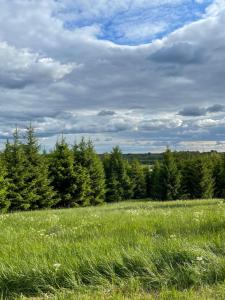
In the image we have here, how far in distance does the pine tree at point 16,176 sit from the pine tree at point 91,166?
34.2ft

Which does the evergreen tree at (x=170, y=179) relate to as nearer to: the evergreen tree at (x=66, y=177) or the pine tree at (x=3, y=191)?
the evergreen tree at (x=66, y=177)

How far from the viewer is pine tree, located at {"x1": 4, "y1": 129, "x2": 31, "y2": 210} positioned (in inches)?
1694

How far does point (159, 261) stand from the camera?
5.55 meters

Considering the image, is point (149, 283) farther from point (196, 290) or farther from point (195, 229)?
point (195, 229)

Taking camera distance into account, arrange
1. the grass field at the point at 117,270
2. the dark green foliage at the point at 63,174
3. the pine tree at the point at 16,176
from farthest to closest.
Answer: the dark green foliage at the point at 63,174
the pine tree at the point at 16,176
the grass field at the point at 117,270

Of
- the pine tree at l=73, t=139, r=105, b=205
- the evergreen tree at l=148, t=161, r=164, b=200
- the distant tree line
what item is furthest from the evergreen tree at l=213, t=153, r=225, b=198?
the pine tree at l=73, t=139, r=105, b=205

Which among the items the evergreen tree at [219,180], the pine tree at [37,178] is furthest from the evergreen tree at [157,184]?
the pine tree at [37,178]

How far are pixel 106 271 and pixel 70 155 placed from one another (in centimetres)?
4589

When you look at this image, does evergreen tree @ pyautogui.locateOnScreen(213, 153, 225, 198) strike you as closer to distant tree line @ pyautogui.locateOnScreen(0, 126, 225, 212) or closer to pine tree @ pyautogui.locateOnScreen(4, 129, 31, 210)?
distant tree line @ pyautogui.locateOnScreen(0, 126, 225, 212)

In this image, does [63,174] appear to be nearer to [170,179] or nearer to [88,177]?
[88,177]

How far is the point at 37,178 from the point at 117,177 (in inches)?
978

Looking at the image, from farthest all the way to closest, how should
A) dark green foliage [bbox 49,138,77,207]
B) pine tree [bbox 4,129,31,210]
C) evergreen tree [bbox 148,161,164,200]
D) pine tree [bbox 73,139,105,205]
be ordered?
evergreen tree [bbox 148,161,164,200], pine tree [bbox 73,139,105,205], dark green foliage [bbox 49,138,77,207], pine tree [bbox 4,129,31,210]

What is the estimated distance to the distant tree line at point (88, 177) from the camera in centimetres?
4422

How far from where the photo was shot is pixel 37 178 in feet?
149
